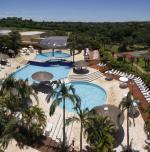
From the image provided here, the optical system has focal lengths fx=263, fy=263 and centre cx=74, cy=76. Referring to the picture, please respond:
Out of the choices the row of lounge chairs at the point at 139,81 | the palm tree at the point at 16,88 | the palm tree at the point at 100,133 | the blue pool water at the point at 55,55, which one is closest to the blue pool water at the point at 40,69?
the blue pool water at the point at 55,55

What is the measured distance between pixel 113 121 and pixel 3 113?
452 inches

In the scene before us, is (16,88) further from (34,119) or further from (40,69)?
(40,69)

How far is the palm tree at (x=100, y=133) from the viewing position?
69.2 ft

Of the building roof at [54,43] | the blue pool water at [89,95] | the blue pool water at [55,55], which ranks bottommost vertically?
the blue pool water at [89,95]

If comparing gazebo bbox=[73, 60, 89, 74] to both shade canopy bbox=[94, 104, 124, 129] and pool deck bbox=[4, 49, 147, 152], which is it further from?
shade canopy bbox=[94, 104, 124, 129]

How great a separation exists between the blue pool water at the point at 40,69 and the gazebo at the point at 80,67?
6.40 feet

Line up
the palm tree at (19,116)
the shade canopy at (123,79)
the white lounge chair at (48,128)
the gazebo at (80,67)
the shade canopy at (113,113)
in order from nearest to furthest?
the shade canopy at (113,113) → the palm tree at (19,116) → the white lounge chair at (48,128) → the shade canopy at (123,79) → the gazebo at (80,67)

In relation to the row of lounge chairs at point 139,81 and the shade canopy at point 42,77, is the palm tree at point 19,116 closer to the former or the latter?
the shade canopy at point 42,77

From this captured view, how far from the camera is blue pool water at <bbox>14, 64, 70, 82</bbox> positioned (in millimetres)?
44969

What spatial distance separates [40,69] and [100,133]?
29.2 meters

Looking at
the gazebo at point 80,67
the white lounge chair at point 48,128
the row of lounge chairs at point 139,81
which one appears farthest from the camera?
the gazebo at point 80,67

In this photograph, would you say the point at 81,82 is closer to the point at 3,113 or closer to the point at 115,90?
the point at 115,90

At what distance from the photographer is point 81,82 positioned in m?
42.2

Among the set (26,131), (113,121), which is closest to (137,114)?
(113,121)
